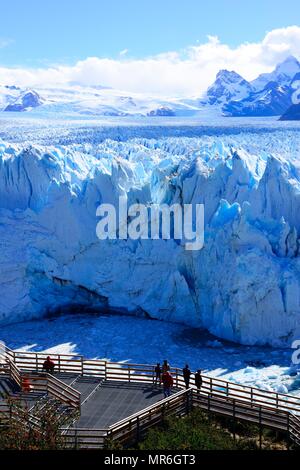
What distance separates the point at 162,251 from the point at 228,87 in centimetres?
8847

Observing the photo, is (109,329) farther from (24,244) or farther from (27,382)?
(27,382)

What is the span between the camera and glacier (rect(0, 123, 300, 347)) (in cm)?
1427

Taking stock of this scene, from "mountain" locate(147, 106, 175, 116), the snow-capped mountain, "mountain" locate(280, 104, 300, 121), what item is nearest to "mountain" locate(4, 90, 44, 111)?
the snow-capped mountain

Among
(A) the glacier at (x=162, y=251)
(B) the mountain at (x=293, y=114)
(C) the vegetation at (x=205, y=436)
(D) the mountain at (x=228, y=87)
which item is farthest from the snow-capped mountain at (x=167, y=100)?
(C) the vegetation at (x=205, y=436)

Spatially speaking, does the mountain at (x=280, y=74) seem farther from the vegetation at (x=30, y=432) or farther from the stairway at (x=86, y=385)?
the vegetation at (x=30, y=432)

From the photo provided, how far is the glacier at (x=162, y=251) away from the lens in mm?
14266

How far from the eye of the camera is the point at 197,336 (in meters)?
14.7

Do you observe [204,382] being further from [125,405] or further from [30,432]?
[30,432]

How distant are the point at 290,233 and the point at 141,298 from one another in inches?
161

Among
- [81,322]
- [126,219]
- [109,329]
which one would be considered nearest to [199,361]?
[109,329]

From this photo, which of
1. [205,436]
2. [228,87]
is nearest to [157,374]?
[205,436]

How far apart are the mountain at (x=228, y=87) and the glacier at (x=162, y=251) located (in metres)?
75.5

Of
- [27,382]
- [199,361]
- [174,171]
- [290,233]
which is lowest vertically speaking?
[199,361]

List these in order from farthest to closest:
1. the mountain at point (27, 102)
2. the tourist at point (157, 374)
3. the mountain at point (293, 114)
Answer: the mountain at point (27, 102) < the mountain at point (293, 114) < the tourist at point (157, 374)
